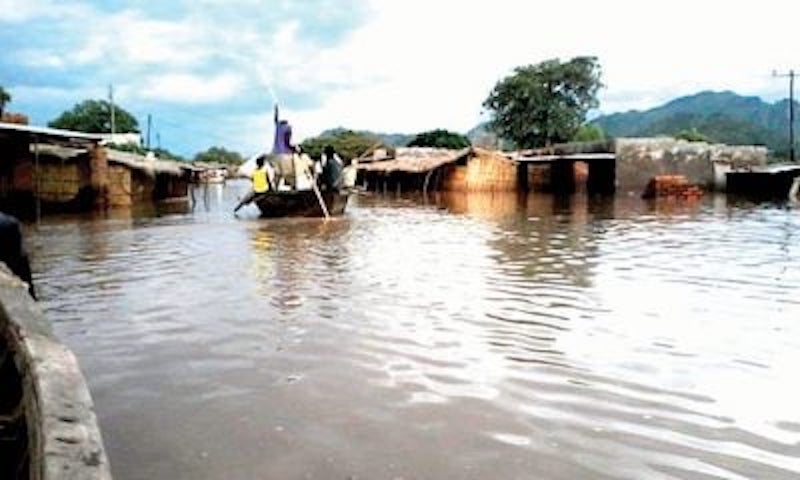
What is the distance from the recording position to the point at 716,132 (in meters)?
81.2

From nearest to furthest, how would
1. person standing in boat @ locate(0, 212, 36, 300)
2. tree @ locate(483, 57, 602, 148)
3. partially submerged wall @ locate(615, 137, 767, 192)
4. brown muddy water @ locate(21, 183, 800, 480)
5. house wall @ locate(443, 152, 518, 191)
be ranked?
brown muddy water @ locate(21, 183, 800, 480) → person standing in boat @ locate(0, 212, 36, 300) → partially submerged wall @ locate(615, 137, 767, 192) → house wall @ locate(443, 152, 518, 191) → tree @ locate(483, 57, 602, 148)

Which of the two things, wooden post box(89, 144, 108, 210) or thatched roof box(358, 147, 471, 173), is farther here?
thatched roof box(358, 147, 471, 173)

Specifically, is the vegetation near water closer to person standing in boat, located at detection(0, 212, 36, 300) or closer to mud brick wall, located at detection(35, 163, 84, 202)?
mud brick wall, located at detection(35, 163, 84, 202)

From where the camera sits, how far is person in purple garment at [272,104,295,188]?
20719 millimetres

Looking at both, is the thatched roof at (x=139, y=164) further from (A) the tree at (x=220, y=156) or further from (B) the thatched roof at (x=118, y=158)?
(A) the tree at (x=220, y=156)

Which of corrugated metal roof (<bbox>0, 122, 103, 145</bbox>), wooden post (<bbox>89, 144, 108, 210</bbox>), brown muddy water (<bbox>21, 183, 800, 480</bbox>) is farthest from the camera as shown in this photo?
wooden post (<bbox>89, 144, 108, 210</bbox>)

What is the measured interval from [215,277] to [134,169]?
20.1 meters

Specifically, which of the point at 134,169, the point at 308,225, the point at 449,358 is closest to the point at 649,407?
the point at 449,358

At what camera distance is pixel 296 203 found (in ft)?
64.1

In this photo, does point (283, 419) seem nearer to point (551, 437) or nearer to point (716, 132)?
point (551, 437)

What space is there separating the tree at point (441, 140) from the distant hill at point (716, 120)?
18.1 meters

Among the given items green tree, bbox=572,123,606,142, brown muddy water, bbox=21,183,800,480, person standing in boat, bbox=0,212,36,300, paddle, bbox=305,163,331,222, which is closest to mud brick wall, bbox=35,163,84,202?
paddle, bbox=305,163,331,222

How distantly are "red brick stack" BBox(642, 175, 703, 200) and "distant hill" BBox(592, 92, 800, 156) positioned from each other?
44.9m

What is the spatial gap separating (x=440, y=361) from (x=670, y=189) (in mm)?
29073
